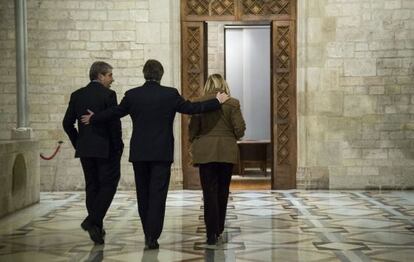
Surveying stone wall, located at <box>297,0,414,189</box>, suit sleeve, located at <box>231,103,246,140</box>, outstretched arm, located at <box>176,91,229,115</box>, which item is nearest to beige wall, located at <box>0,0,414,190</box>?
stone wall, located at <box>297,0,414,189</box>

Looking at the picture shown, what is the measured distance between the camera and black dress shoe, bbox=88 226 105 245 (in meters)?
4.99

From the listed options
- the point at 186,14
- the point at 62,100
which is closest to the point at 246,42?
the point at 186,14

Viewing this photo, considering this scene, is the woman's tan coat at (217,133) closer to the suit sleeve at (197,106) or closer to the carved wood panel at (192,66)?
the suit sleeve at (197,106)

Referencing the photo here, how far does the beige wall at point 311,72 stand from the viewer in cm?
Result: 955

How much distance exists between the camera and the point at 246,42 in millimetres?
14914

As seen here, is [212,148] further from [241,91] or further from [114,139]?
[241,91]

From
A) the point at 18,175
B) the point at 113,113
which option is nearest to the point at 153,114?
the point at 113,113

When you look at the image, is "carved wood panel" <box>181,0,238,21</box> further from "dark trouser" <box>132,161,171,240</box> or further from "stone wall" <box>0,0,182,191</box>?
"dark trouser" <box>132,161,171,240</box>

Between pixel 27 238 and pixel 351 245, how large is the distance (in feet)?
9.20

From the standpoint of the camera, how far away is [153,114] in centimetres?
474

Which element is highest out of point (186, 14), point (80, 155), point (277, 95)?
point (186, 14)

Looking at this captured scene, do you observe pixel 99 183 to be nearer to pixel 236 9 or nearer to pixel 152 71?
pixel 152 71

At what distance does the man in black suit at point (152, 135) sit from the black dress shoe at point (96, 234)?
1.46ft

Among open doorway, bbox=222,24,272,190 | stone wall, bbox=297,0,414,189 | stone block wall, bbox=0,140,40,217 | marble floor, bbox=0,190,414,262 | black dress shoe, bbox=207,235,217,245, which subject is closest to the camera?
marble floor, bbox=0,190,414,262
